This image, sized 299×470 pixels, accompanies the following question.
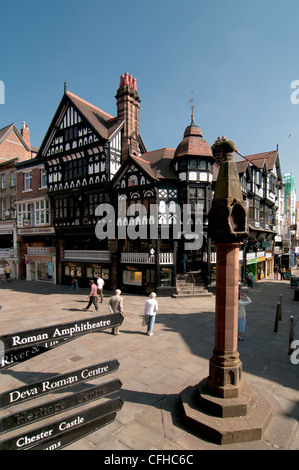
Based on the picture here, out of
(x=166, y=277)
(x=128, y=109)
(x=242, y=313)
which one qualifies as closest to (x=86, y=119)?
(x=128, y=109)

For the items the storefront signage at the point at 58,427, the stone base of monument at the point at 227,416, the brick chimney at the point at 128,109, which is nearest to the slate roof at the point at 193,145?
the brick chimney at the point at 128,109

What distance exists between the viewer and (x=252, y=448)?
4.11 m

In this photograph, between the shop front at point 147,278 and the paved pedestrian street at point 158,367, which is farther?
the shop front at point 147,278

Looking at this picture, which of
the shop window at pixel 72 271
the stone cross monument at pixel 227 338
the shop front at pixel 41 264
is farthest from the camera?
the shop front at pixel 41 264

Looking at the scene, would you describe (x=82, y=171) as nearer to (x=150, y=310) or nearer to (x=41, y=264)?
(x=41, y=264)

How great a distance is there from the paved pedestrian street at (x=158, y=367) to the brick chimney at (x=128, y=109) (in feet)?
40.9

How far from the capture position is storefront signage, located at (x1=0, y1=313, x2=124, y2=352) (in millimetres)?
3182

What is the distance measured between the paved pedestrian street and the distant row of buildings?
4.86 metres

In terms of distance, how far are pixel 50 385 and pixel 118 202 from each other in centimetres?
1642

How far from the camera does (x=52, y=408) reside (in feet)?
11.0

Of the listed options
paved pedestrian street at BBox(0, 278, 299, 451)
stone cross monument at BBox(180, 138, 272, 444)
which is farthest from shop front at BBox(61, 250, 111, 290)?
stone cross monument at BBox(180, 138, 272, 444)

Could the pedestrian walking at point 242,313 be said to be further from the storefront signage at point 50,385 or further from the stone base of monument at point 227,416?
the storefront signage at point 50,385

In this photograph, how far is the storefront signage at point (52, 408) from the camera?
3008mm
